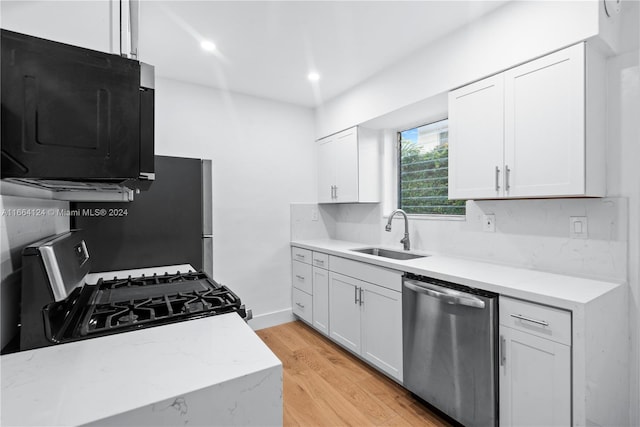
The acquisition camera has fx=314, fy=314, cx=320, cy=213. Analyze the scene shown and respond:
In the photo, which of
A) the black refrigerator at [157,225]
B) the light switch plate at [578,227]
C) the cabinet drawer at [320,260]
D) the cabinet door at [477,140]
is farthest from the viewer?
the cabinet drawer at [320,260]

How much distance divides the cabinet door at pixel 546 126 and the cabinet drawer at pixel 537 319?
62 centimetres

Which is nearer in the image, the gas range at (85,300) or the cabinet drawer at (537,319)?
the gas range at (85,300)

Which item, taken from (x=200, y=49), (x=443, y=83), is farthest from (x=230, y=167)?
(x=443, y=83)

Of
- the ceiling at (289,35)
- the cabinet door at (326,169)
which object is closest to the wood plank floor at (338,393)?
the cabinet door at (326,169)

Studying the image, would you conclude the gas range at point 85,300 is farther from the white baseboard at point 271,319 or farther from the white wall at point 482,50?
the white wall at point 482,50

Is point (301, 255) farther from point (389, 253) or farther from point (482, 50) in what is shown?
point (482, 50)

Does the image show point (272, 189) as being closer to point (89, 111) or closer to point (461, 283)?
point (461, 283)

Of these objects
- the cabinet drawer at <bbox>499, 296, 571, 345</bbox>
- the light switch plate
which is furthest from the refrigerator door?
the light switch plate

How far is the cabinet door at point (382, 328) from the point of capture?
2209mm

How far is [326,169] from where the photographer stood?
3.59 m

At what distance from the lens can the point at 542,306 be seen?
1.45 metres

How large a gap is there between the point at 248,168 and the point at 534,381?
9.49 feet

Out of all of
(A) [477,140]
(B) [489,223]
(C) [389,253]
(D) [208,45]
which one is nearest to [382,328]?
(C) [389,253]

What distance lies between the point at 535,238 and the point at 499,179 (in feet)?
1.48
